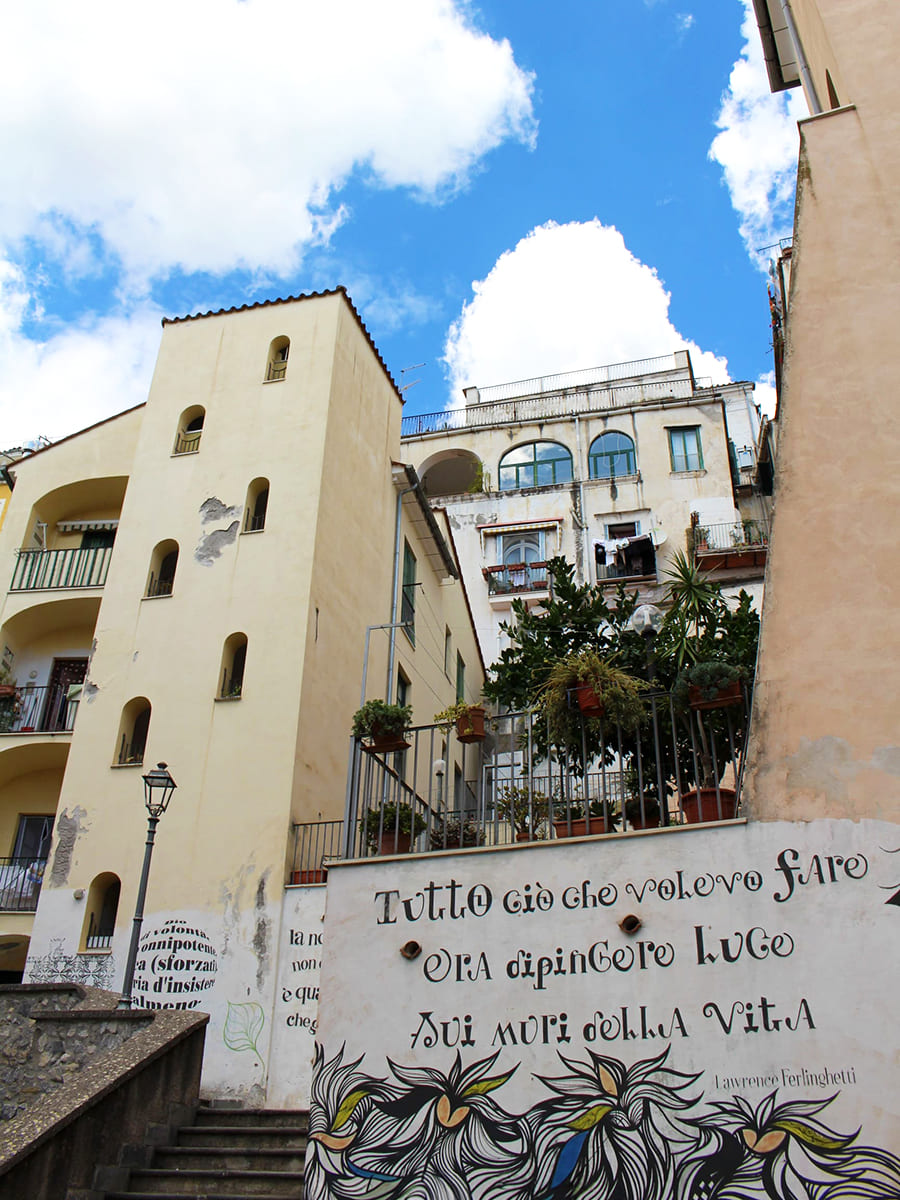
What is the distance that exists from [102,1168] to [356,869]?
146 inches

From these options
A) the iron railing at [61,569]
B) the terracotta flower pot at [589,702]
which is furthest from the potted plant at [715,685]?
the iron railing at [61,569]

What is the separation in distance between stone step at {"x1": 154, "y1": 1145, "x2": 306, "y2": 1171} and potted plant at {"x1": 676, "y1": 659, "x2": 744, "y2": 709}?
5.83 metres

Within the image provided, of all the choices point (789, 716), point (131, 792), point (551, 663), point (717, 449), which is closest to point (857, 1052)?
point (789, 716)

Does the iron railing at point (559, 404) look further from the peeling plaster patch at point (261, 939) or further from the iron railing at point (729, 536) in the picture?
the peeling plaster patch at point (261, 939)

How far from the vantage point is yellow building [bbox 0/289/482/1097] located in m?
15.1

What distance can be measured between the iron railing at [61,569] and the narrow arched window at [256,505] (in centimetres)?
310

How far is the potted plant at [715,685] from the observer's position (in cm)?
842

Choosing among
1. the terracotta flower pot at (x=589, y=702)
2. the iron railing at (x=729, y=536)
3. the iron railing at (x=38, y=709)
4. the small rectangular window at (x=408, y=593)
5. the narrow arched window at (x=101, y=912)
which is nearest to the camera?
the terracotta flower pot at (x=589, y=702)

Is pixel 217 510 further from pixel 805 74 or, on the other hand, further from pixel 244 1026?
pixel 805 74

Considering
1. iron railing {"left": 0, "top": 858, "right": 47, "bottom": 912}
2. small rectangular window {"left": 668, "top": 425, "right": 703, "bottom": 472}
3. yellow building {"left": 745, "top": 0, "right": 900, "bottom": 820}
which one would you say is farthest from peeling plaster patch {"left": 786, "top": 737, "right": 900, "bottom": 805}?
small rectangular window {"left": 668, "top": 425, "right": 703, "bottom": 472}

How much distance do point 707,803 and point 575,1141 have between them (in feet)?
9.44

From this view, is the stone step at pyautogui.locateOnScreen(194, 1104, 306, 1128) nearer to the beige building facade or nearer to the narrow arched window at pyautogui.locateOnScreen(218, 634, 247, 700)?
the narrow arched window at pyautogui.locateOnScreen(218, 634, 247, 700)

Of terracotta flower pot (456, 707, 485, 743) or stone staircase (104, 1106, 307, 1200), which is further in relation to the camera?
terracotta flower pot (456, 707, 485, 743)

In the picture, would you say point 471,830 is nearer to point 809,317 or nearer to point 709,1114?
point 709,1114
